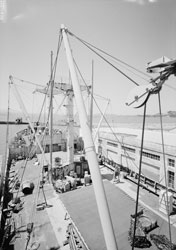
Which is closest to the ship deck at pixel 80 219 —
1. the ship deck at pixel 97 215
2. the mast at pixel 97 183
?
the ship deck at pixel 97 215

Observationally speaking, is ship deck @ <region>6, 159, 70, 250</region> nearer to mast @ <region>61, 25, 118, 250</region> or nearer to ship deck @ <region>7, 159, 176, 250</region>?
ship deck @ <region>7, 159, 176, 250</region>

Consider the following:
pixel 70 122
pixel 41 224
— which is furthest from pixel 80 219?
pixel 70 122

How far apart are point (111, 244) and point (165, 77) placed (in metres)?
2.99

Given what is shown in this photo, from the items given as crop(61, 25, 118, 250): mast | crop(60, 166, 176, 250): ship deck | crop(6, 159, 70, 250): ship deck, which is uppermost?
crop(61, 25, 118, 250): mast

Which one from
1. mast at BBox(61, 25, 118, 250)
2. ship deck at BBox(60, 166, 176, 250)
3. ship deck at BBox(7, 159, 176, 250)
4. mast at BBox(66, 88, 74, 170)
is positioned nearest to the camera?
mast at BBox(61, 25, 118, 250)

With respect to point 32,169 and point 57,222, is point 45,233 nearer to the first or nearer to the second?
point 57,222

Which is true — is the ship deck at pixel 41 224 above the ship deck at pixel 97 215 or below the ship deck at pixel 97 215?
below

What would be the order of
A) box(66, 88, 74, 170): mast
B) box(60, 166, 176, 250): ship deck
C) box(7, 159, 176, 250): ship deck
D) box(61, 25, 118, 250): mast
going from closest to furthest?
box(61, 25, 118, 250): mast
box(60, 166, 176, 250): ship deck
box(7, 159, 176, 250): ship deck
box(66, 88, 74, 170): mast

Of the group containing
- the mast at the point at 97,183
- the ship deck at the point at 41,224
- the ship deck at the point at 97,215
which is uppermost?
the mast at the point at 97,183

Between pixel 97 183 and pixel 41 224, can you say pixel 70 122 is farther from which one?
pixel 97 183

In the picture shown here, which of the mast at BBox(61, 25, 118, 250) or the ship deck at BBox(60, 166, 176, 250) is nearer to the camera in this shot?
the mast at BBox(61, 25, 118, 250)

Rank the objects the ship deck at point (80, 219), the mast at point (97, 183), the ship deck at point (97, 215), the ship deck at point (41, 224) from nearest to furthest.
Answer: the mast at point (97, 183) → the ship deck at point (97, 215) → the ship deck at point (80, 219) → the ship deck at point (41, 224)

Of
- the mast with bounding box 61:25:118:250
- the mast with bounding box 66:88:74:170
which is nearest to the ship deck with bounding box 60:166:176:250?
the mast with bounding box 61:25:118:250

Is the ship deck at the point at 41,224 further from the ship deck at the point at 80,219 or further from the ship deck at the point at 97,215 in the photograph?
the ship deck at the point at 97,215
